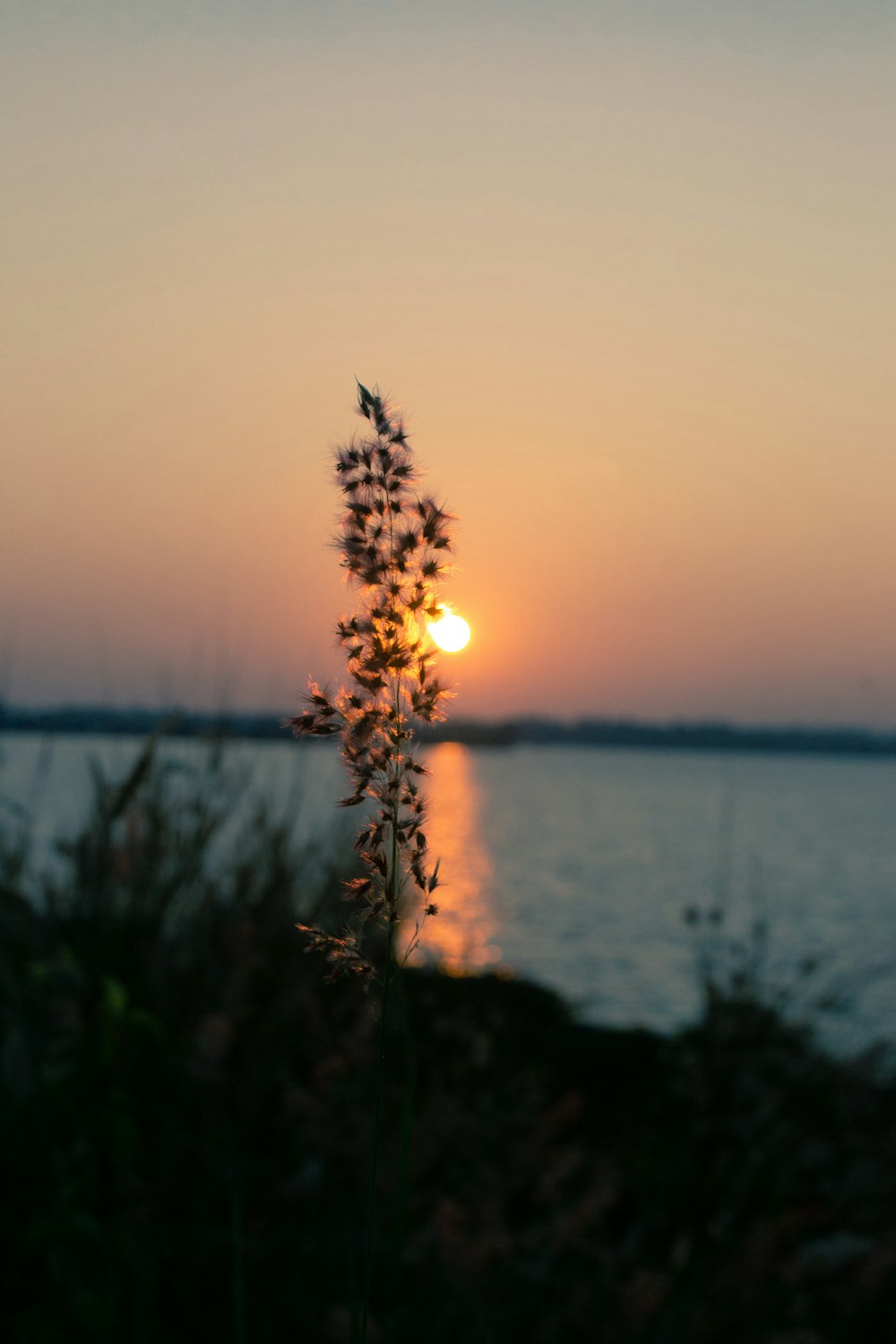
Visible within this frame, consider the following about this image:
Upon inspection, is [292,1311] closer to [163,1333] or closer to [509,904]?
[163,1333]

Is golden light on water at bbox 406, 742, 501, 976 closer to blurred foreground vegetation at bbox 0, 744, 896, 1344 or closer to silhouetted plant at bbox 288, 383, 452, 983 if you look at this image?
silhouetted plant at bbox 288, 383, 452, 983

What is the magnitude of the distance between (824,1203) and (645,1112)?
2081 millimetres

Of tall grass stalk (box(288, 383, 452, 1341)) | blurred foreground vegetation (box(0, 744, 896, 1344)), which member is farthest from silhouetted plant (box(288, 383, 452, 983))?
blurred foreground vegetation (box(0, 744, 896, 1344))

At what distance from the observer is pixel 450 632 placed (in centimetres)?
134

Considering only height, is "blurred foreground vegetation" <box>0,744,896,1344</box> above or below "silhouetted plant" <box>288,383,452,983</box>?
below

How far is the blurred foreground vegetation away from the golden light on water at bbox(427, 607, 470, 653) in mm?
817

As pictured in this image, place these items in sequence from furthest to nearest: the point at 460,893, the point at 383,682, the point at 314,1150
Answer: the point at 460,893
the point at 314,1150
the point at 383,682

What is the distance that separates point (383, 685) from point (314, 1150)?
4389mm

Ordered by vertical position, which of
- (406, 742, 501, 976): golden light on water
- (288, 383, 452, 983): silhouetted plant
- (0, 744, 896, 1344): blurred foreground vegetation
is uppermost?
(288, 383, 452, 983): silhouetted plant

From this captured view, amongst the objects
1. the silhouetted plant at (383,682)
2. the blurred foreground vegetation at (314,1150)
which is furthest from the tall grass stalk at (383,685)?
the blurred foreground vegetation at (314,1150)

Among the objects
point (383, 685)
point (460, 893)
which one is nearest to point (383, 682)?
point (383, 685)

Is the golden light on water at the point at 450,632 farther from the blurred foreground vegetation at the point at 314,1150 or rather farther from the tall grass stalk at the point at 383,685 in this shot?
the blurred foreground vegetation at the point at 314,1150

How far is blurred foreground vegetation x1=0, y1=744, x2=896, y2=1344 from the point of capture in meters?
3.73

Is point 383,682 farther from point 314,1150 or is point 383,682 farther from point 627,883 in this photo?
point 627,883
